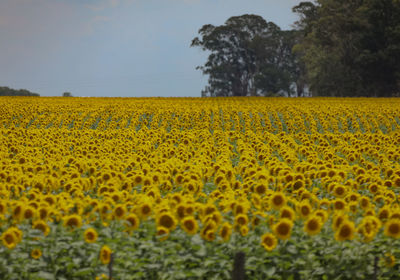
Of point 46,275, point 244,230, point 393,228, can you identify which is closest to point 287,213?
point 244,230

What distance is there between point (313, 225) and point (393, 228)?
1.00 meters

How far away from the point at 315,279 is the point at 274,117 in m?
19.7

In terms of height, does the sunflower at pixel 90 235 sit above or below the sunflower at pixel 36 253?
above

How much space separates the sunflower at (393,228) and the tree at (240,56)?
68638 mm

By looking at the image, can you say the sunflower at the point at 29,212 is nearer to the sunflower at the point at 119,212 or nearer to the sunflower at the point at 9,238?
the sunflower at the point at 9,238

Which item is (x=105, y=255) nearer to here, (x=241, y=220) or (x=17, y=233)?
(x=17, y=233)

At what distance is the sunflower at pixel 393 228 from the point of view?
19.3 feet

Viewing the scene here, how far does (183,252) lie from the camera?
5.90 m

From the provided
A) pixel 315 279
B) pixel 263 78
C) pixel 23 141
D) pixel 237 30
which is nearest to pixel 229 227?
pixel 315 279

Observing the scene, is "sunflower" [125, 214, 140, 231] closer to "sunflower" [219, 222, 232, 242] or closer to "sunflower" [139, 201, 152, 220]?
"sunflower" [139, 201, 152, 220]

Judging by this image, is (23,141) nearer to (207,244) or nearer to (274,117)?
(207,244)

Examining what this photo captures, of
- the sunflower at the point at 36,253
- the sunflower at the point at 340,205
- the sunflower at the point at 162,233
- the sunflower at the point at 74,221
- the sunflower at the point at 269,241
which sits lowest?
the sunflower at the point at 36,253

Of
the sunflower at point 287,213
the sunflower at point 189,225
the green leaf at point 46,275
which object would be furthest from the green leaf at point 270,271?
the green leaf at point 46,275

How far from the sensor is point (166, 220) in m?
5.79
